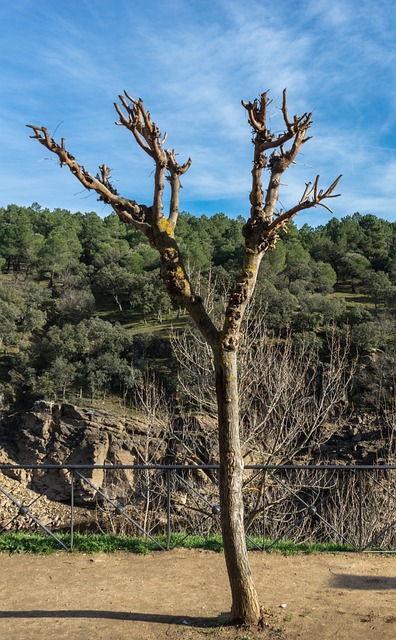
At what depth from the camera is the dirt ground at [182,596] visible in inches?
175

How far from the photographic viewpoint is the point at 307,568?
20.4 ft

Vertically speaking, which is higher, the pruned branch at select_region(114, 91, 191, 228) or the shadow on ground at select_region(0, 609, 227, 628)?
the pruned branch at select_region(114, 91, 191, 228)

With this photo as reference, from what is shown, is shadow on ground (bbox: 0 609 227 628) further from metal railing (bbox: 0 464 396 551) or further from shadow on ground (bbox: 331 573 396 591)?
metal railing (bbox: 0 464 396 551)

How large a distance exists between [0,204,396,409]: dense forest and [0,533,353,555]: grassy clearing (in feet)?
23.7

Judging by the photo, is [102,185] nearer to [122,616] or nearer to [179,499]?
[122,616]

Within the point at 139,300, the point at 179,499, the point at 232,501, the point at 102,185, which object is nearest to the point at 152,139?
the point at 102,185

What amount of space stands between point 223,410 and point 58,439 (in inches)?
948

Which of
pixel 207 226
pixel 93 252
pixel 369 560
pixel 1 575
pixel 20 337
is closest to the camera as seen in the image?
pixel 1 575

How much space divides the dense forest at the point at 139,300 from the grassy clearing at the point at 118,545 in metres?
7.23

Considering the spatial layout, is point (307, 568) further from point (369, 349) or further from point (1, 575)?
point (369, 349)

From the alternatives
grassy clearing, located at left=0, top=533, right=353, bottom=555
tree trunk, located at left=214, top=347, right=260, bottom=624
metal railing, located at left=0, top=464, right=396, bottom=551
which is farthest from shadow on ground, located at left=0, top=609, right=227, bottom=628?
metal railing, located at left=0, top=464, right=396, bottom=551

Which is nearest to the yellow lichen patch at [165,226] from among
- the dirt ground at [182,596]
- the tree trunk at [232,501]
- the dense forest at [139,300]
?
the tree trunk at [232,501]

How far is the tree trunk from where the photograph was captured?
4.29 m

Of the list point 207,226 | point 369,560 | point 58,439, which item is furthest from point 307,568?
point 207,226
